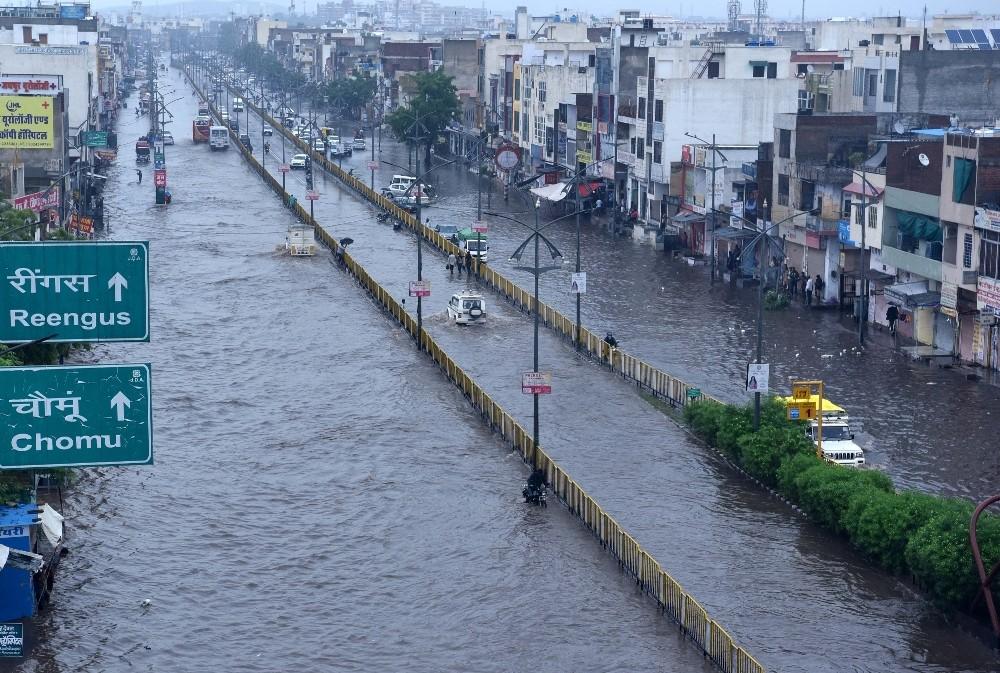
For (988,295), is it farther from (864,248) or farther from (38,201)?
(38,201)

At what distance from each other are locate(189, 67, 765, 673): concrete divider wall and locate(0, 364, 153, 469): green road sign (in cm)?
1117

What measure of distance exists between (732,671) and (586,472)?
1336 centimetres

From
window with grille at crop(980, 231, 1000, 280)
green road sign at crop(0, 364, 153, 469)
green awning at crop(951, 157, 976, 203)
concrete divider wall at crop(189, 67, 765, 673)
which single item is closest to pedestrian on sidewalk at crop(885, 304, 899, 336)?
green awning at crop(951, 157, 976, 203)

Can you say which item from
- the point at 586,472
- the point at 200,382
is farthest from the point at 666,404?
the point at 200,382

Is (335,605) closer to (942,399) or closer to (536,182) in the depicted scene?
(942,399)

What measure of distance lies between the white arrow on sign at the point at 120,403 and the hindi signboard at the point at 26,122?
5669cm

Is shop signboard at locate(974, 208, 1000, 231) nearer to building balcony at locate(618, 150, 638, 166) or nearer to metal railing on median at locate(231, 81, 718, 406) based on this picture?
metal railing on median at locate(231, 81, 718, 406)

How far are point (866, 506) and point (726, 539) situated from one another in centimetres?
347

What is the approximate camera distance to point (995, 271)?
4778cm

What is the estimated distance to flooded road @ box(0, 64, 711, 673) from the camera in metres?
28.4

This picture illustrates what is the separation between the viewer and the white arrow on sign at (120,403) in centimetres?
1808

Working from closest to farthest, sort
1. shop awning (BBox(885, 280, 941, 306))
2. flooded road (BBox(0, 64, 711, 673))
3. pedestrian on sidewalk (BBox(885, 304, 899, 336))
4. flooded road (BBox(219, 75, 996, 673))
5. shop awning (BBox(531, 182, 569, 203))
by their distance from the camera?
1. flooded road (BBox(219, 75, 996, 673))
2. flooded road (BBox(0, 64, 711, 673))
3. shop awning (BBox(885, 280, 941, 306))
4. pedestrian on sidewalk (BBox(885, 304, 899, 336))
5. shop awning (BBox(531, 182, 569, 203))

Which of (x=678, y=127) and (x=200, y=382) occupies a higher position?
(x=678, y=127)

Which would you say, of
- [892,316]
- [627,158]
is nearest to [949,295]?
[892,316]
